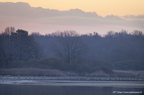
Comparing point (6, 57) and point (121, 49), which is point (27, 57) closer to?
point (6, 57)

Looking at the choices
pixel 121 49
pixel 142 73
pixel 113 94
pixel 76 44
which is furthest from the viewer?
pixel 121 49

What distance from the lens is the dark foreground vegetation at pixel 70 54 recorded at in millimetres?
61562

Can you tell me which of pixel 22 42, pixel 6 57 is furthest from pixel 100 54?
pixel 6 57

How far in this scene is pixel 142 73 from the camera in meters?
59.9

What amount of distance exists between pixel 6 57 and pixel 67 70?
1292cm

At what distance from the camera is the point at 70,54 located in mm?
69875

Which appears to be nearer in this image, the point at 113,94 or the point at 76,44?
the point at 113,94

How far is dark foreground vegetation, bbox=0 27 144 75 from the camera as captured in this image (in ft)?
202

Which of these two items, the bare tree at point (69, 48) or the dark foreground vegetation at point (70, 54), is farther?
the bare tree at point (69, 48)

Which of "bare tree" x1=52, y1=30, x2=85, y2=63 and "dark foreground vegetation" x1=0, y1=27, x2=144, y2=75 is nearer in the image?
"dark foreground vegetation" x1=0, y1=27, x2=144, y2=75

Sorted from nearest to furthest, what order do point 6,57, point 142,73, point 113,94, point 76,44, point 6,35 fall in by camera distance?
point 113,94 → point 142,73 → point 6,57 → point 76,44 → point 6,35

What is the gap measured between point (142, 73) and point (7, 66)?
24844mm

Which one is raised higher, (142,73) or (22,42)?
(22,42)

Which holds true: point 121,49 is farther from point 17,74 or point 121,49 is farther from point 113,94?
point 113,94
